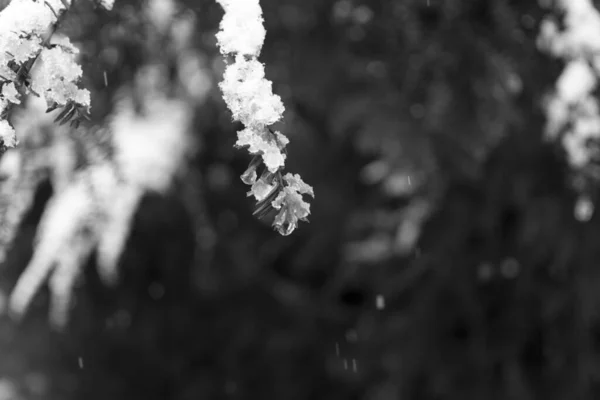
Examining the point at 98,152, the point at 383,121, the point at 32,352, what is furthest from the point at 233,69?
the point at 32,352

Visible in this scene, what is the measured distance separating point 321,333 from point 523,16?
1303mm

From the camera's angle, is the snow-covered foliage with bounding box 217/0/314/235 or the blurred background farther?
the blurred background

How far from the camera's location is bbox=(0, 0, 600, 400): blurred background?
1.70 metres

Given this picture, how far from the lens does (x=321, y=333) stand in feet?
7.79

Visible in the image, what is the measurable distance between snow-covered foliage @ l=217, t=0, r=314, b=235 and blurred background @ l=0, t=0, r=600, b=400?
32.5 inches

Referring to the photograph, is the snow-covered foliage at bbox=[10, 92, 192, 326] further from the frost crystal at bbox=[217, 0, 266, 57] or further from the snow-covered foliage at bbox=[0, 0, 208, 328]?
the frost crystal at bbox=[217, 0, 266, 57]

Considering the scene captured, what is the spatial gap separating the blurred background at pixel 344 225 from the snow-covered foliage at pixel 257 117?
2.71 feet

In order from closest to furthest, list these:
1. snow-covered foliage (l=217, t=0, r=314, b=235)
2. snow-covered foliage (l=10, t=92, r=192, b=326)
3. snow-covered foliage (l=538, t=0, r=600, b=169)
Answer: snow-covered foliage (l=217, t=0, r=314, b=235)
snow-covered foliage (l=538, t=0, r=600, b=169)
snow-covered foliage (l=10, t=92, r=192, b=326)

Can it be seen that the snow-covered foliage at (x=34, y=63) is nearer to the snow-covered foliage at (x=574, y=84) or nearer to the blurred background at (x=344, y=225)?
the blurred background at (x=344, y=225)

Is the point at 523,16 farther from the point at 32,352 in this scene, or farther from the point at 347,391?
the point at 32,352

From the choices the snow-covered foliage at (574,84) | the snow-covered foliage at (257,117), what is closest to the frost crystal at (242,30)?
the snow-covered foliage at (257,117)

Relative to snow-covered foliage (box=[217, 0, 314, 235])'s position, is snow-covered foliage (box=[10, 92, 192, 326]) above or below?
below

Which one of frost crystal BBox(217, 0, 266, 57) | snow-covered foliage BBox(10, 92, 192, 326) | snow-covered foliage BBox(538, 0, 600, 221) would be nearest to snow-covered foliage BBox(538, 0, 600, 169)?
snow-covered foliage BBox(538, 0, 600, 221)

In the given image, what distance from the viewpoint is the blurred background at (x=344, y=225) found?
5.58ft
